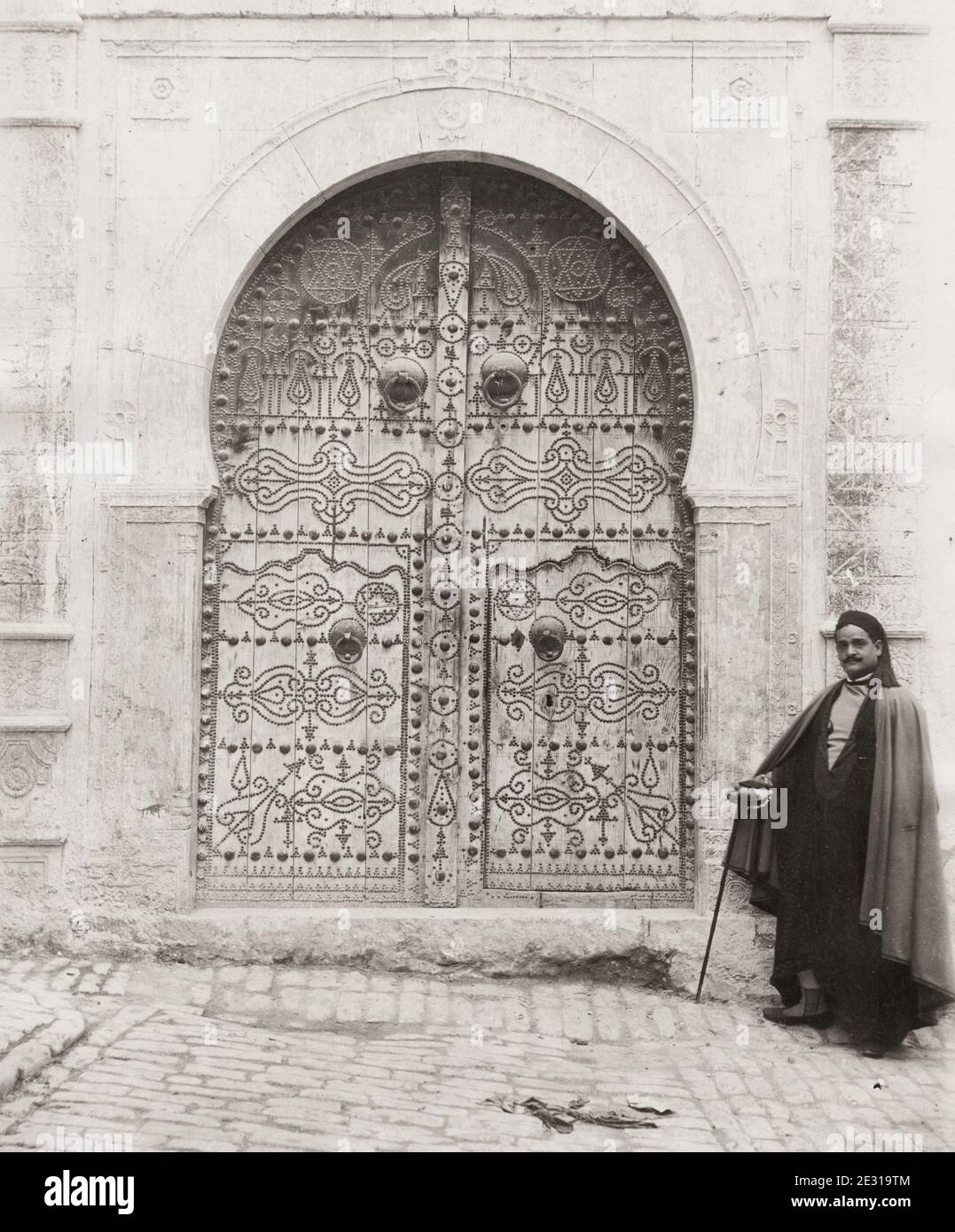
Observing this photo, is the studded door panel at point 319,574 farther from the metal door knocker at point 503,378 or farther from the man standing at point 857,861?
the man standing at point 857,861

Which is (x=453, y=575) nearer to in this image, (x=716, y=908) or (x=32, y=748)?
(x=716, y=908)

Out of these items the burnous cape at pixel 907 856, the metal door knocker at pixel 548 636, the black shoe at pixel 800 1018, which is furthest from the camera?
the metal door knocker at pixel 548 636

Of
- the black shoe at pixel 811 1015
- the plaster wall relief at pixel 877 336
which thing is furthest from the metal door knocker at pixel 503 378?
the black shoe at pixel 811 1015

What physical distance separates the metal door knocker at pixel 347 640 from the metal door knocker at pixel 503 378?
48.5 inches

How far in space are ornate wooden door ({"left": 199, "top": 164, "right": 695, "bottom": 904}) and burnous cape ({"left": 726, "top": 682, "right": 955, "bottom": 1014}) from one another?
3.38 feet

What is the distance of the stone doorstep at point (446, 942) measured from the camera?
5.61m

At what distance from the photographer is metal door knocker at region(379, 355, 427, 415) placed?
19.4 ft

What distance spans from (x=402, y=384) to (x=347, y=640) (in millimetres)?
1216

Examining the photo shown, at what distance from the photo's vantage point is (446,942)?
564 centimetres

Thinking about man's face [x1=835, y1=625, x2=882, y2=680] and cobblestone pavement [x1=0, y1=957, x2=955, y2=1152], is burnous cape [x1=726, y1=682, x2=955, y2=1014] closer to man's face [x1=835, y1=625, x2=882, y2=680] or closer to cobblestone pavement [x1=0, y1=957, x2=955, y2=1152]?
man's face [x1=835, y1=625, x2=882, y2=680]

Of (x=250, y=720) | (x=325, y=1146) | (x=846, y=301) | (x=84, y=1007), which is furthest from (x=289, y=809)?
(x=846, y=301)

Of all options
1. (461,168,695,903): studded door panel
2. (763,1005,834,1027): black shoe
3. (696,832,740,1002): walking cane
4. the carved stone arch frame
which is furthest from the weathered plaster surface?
(763,1005,834,1027): black shoe

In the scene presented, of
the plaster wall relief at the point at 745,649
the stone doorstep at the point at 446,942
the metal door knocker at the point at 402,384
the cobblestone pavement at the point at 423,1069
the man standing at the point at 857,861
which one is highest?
the metal door knocker at the point at 402,384

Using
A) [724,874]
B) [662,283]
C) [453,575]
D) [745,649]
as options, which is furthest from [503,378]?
[724,874]
